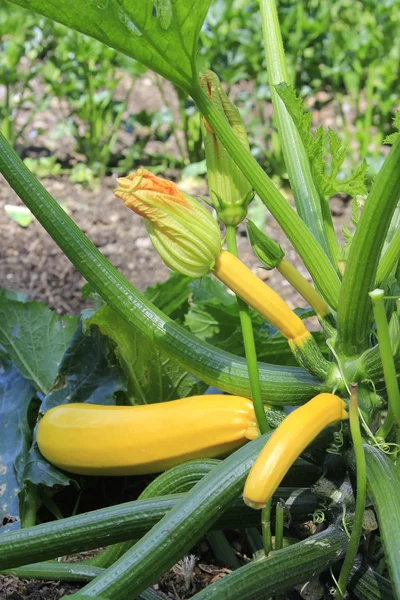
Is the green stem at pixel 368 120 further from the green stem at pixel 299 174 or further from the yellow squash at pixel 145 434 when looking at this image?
the yellow squash at pixel 145 434

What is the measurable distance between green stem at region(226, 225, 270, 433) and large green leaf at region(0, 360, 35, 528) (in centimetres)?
54

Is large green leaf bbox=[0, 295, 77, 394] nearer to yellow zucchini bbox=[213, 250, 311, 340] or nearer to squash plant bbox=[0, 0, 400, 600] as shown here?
squash plant bbox=[0, 0, 400, 600]

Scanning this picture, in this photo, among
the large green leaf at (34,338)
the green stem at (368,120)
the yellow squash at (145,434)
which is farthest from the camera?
the green stem at (368,120)

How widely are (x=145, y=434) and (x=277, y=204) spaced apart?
47 centimetres

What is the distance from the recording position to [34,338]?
176cm

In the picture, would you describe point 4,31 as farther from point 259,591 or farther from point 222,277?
point 259,591

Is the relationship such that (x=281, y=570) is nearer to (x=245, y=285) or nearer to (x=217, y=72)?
(x=245, y=285)

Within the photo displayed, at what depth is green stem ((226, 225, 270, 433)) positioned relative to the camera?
121cm

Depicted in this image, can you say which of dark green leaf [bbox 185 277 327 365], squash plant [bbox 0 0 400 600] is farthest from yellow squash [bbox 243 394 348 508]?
dark green leaf [bbox 185 277 327 365]

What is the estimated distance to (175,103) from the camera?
14.7 ft

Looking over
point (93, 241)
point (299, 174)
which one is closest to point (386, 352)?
point (299, 174)

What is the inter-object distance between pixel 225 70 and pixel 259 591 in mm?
2919

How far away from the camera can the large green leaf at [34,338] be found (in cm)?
173

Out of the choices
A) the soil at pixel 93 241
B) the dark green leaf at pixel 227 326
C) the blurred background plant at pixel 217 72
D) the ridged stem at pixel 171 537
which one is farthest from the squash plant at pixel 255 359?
the blurred background plant at pixel 217 72
